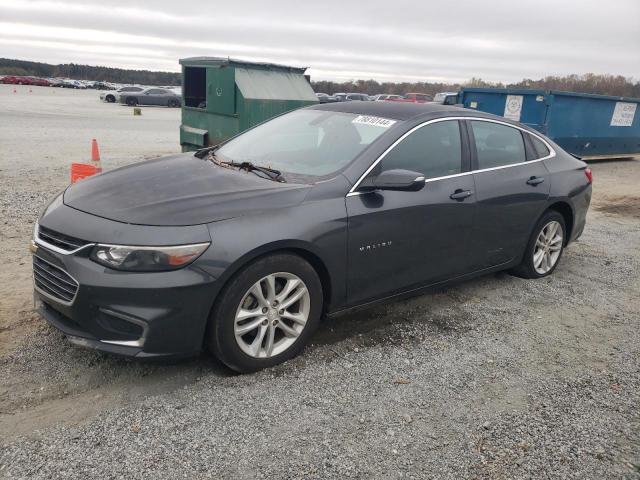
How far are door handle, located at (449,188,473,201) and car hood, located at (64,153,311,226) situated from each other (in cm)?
127

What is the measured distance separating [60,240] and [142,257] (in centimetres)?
57

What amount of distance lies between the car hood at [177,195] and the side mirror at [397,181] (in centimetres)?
46

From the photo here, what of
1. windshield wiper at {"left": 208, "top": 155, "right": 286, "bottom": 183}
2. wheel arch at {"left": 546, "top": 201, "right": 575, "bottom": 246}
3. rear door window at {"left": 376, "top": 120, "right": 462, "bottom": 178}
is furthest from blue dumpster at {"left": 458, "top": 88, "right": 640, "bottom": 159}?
windshield wiper at {"left": 208, "top": 155, "right": 286, "bottom": 183}

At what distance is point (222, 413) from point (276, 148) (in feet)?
6.84

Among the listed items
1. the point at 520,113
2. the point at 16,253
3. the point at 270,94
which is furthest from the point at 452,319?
the point at 520,113

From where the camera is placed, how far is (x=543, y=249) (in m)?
5.42

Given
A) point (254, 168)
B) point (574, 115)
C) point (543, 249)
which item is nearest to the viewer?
point (254, 168)

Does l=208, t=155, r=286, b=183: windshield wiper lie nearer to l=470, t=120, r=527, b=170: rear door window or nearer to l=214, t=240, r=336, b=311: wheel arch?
l=214, t=240, r=336, b=311: wheel arch

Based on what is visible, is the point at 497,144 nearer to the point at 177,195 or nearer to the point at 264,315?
the point at 264,315

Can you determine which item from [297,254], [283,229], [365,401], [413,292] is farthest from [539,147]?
[365,401]

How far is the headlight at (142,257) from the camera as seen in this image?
296cm

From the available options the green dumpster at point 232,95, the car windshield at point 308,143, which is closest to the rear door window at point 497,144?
the car windshield at point 308,143

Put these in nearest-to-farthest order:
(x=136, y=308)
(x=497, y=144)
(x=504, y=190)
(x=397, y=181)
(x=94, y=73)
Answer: (x=136, y=308) → (x=397, y=181) → (x=504, y=190) → (x=497, y=144) → (x=94, y=73)

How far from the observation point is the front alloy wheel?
10.8 feet
